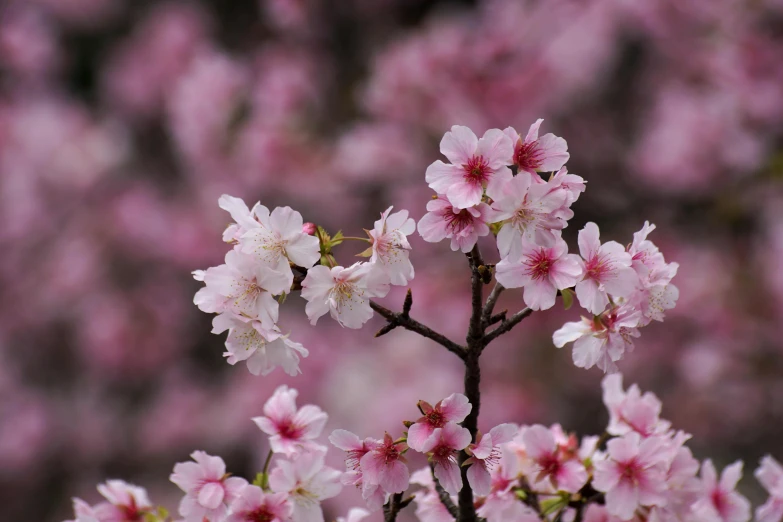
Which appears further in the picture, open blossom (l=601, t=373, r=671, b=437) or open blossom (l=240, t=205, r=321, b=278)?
open blossom (l=601, t=373, r=671, b=437)

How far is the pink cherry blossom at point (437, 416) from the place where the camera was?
21.3 inches

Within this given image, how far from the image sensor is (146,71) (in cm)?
338

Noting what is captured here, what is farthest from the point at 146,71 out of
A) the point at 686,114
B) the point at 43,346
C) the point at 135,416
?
the point at 686,114

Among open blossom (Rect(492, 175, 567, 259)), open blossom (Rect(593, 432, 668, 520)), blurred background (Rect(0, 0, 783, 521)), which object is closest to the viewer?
open blossom (Rect(492, 175, 567, 259))

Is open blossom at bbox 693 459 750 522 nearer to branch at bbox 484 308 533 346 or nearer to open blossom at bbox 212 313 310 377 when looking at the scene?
branch at bbox 484 308 533 346

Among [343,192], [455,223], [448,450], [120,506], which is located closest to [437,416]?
[448,450]

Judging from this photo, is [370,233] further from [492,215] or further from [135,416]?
[135,416]

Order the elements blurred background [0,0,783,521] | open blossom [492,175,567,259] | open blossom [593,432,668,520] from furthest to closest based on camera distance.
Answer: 1. blurred background [0,0,783,521]
2. open blossom [593,432,668,520]
3. open blossom [492,175,567,259]

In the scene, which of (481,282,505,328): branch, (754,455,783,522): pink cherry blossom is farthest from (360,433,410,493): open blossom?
(754,455,783,522): pink cherry blossom

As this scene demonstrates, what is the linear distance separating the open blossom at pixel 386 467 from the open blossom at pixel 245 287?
109 millimetres

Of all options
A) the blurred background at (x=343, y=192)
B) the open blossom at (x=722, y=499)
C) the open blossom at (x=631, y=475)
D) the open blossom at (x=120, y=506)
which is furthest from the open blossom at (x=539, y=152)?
Answer: the blurred background at (x=343, y=192)

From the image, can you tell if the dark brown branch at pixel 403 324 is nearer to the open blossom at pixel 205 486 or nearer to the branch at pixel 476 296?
the branch at pixel 476 296

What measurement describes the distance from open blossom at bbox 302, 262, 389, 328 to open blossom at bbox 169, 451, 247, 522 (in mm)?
156

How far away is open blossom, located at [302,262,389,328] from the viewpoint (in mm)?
535
